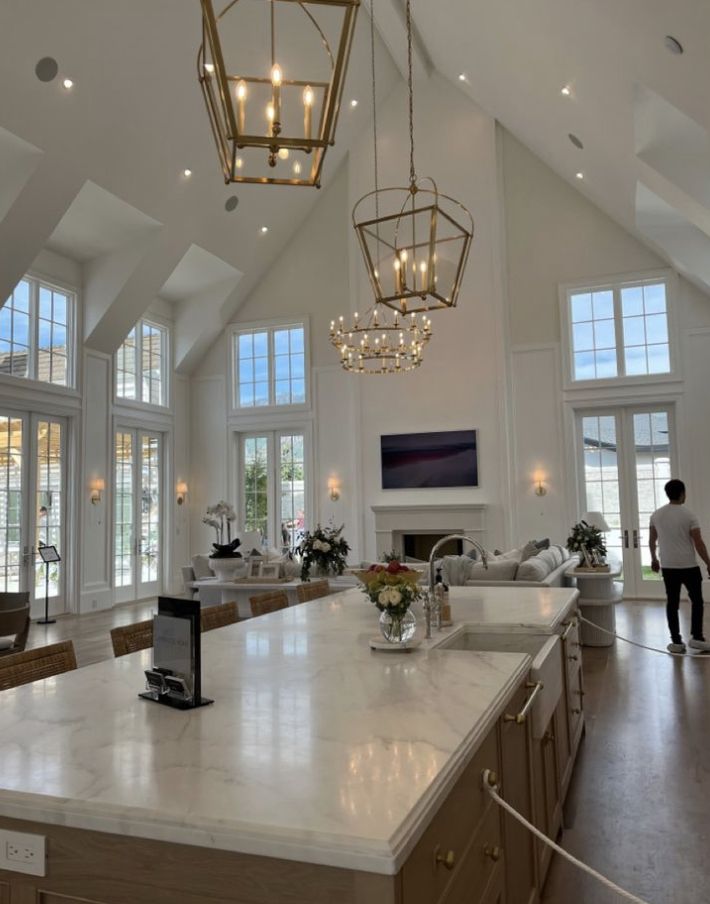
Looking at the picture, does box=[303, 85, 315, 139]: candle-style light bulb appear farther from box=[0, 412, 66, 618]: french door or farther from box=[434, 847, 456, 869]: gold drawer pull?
box=[0, 412, 66, 618]: french door

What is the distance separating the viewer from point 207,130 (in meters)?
9.59

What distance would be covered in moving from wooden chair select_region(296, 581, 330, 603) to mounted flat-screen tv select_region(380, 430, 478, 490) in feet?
21.7

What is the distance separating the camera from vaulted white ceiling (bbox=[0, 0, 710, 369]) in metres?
6.21

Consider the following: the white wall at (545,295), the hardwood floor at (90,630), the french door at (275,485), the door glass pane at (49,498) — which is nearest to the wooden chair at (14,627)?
the hardwood floor at (90,630)

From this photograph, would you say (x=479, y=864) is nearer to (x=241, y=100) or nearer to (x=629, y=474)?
(x=241, y=100)

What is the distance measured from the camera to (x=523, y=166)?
11.4 m

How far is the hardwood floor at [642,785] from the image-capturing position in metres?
2.74

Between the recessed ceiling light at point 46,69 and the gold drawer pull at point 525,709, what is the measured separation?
24.6 feet

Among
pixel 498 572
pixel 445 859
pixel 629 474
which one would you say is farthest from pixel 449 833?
pixel 629 474

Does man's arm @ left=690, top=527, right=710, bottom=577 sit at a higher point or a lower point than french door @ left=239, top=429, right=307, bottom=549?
lower

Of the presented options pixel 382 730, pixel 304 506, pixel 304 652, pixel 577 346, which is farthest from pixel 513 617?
pixel 304 506

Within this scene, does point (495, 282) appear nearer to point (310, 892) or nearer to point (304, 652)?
point (304, 652)

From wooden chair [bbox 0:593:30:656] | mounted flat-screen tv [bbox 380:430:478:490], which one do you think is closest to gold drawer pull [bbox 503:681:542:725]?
wooden chair [bbox 0:593:30:656]

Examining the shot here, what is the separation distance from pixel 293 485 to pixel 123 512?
114 inches
